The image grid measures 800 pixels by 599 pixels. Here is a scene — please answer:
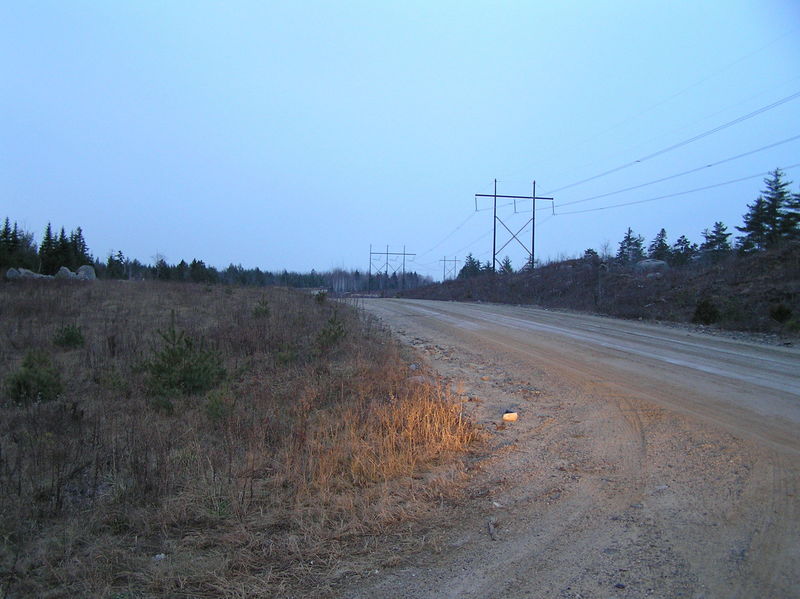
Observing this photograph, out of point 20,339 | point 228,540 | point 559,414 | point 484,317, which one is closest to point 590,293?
point 484,317

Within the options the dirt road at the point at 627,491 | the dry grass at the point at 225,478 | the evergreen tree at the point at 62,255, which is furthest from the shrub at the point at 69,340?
the evergreen tree at the point at 62,255

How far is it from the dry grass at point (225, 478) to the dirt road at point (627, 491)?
58 cm

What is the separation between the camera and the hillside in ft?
58.7

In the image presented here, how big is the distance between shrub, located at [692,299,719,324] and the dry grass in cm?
1475

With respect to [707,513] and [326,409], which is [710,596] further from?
[326,409]

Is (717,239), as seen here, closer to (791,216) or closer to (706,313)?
(791,216)

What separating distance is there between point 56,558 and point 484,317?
19716mm

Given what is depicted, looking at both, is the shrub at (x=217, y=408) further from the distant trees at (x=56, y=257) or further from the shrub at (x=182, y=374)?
the distant trees at (x=56, y=257)

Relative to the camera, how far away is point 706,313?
19.2 metres

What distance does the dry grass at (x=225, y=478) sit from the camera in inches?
133

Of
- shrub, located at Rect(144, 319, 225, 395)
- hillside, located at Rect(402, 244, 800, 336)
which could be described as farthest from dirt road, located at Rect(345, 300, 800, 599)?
hillside, located at Rect(402, 244, 800, 336)

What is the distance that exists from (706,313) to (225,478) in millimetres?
19743

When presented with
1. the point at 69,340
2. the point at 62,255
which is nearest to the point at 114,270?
the point at 62,255

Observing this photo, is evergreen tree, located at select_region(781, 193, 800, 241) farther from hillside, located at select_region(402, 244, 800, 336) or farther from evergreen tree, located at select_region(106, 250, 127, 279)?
evergreen tree, located at select_region(106, 250, 127, 279)
